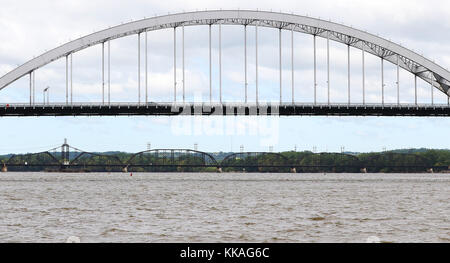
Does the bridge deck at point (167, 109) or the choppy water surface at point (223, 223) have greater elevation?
the bridge deck at point (167, 109)

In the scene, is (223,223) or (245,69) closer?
(223,223)

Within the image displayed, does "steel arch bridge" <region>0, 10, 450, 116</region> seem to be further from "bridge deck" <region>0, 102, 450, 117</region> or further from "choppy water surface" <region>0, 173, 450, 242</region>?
"choppy water surface" <region>0, 173, 450, 242</region>

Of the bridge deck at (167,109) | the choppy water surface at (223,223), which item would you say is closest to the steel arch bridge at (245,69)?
the bridge deck at (167,109)

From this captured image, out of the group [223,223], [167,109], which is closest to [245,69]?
[167,109]

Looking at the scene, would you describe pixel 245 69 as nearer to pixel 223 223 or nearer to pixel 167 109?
pixel 167 109

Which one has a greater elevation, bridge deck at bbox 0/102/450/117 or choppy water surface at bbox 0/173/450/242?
bridge deck at bbox 0/102/450/117

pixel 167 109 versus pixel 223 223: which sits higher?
pixel 167 109

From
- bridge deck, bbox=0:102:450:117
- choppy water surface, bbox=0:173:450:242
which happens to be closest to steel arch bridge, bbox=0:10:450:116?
bridge deck, bbox=0:102:450:117

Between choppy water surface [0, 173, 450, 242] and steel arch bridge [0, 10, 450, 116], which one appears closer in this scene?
choppy water surface [0, 173, 450, 242]

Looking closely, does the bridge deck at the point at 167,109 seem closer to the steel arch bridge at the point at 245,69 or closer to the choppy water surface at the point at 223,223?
the steel arch bridge at the point at 245,69

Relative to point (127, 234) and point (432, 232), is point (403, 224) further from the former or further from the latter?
point (127, 234)
